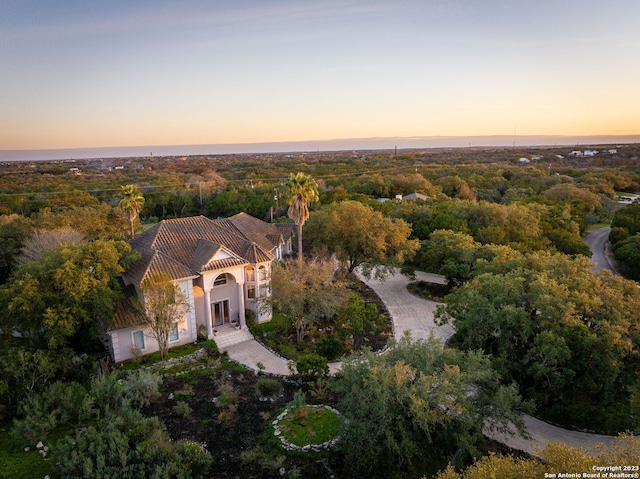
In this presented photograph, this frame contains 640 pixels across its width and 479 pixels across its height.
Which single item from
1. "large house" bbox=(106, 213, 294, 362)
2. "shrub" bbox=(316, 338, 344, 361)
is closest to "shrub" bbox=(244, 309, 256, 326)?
"large house" bbox=(106, 213, 294, 362)

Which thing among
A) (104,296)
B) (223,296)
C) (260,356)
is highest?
(104,296)

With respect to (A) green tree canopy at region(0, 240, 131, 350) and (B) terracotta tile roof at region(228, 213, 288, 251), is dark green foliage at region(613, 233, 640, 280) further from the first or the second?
(A) green tree canopy at region(0, 240, 131, 350)

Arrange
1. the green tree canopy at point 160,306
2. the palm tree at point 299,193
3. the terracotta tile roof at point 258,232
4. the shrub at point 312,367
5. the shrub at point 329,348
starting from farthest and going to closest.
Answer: the terracotta tile roof at point 258,232
the palm tree at point 299,193
the shrub at point 329,348
the green tree canopy at point 160,306
the shrub at point 312,367

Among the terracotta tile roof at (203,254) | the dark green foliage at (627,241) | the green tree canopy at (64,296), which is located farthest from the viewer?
the dark green foliage at (627,241)

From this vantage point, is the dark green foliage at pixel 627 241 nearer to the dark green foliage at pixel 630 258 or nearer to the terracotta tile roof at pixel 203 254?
the dark green foliage at pixel 630 258

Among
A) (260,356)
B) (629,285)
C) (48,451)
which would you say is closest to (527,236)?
(629,285)

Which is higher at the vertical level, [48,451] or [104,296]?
[104,296]

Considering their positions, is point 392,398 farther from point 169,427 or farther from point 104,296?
point 104,296

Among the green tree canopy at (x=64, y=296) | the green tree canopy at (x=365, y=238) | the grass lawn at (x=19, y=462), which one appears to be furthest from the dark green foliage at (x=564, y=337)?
the green tree canopy at (x=64, y=296)

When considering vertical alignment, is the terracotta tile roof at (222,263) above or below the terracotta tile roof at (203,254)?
below
